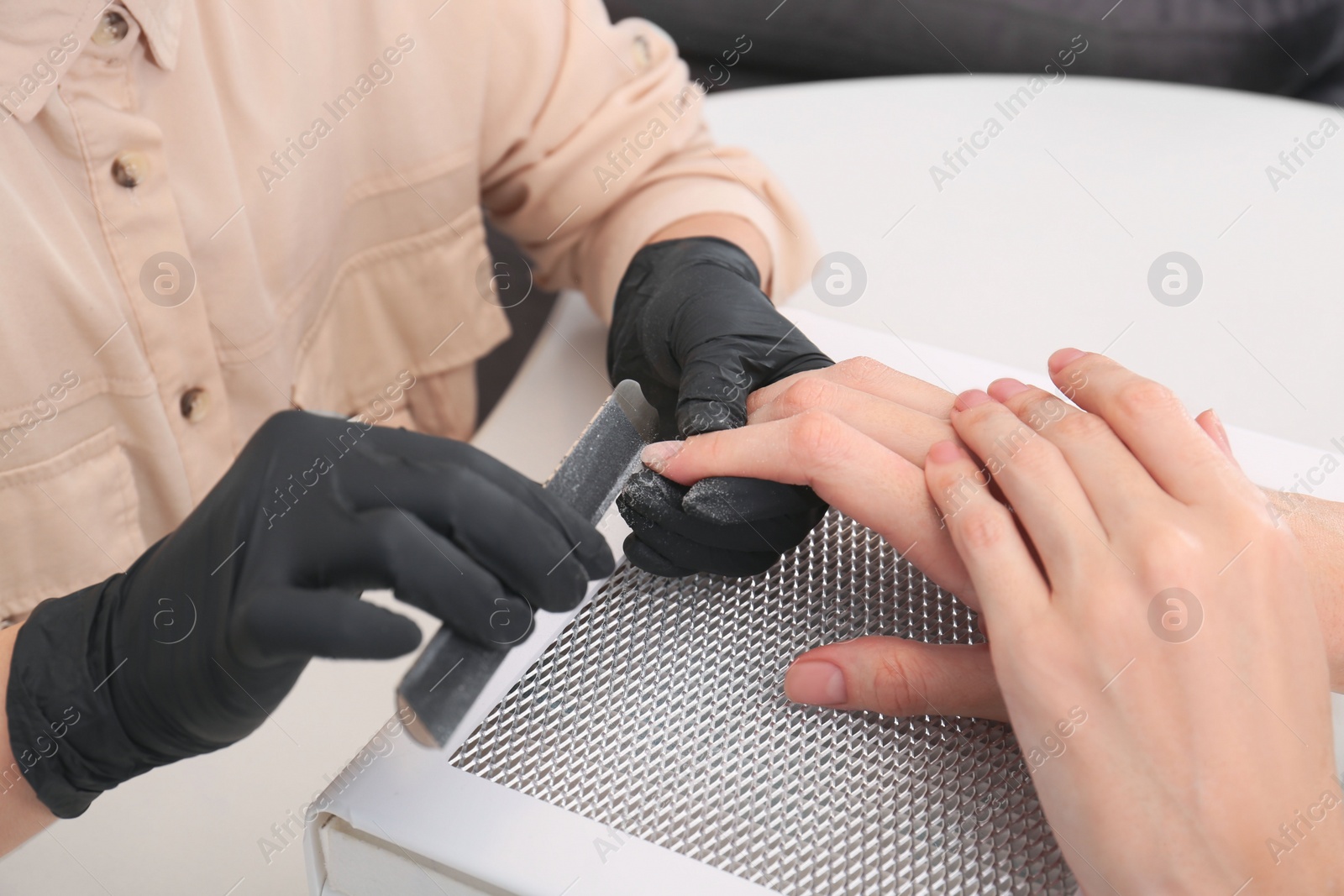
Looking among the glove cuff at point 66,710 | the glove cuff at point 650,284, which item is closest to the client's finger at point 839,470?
the glove cuff at point 650,284

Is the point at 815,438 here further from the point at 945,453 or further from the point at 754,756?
the point at 754,756

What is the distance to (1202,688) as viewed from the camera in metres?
0.49

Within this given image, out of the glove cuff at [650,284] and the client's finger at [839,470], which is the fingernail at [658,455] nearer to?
the client's finger at [839,470]

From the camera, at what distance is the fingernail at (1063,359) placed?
666 millimetres

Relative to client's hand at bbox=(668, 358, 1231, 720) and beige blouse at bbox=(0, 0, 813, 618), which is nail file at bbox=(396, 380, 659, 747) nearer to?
client's hand at bbox=(668, 358, 1231, 720)

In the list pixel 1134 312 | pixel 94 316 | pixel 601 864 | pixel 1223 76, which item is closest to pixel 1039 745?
pixel 601 864

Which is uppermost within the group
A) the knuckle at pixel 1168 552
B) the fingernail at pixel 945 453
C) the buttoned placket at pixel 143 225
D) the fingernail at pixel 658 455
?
the knuckle at pixel 1168 552

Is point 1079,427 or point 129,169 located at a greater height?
point 1079,427

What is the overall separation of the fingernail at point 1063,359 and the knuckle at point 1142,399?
0.06m

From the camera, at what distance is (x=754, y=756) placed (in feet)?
1.62

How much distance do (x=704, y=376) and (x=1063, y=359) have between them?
0.25m

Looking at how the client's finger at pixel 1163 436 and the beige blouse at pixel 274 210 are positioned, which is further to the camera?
the beige blouse at pixel 274 210

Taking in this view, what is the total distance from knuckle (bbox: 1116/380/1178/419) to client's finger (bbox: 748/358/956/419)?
0.11 metres

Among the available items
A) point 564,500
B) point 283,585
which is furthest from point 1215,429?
point 283,585
